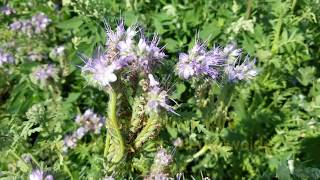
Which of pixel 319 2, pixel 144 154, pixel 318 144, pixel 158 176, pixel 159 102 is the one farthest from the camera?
pixel 319 2

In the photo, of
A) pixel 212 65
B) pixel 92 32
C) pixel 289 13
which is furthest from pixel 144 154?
pixel 289 13

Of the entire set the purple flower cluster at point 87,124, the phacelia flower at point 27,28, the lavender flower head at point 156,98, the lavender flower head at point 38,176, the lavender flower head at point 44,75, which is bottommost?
the purple flower cluster at point 87,124

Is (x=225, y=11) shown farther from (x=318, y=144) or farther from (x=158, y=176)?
(x=158, y=176)

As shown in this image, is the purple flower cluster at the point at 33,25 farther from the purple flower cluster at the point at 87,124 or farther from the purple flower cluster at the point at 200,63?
the purple flower cluster at the point at 200,63

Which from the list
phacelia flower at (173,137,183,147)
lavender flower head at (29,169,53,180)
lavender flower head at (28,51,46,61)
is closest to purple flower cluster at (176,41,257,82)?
lavender flower head at (29,169,53,180)

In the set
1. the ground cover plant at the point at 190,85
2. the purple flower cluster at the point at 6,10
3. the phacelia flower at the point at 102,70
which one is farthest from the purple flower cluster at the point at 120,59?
the purple flower cluster at the point at 6,10

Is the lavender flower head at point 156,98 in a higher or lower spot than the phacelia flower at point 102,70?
lower

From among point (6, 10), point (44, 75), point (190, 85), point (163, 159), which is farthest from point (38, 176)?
point (6, 10)
